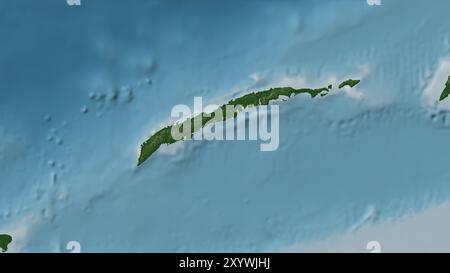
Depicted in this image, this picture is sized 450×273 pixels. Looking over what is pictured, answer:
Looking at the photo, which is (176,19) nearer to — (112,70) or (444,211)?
(112,70)

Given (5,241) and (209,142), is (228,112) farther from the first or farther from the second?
(5,241)

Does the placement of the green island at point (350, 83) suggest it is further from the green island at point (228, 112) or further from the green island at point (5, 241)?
the green island at point (5, 241)

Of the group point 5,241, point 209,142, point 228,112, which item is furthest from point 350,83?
point 5,241

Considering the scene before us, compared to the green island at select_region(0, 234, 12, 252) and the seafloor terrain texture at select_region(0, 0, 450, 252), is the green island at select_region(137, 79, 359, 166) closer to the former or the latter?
the seafloor terrain texture at select_region(0, 0, 450, 252)
